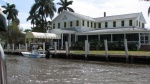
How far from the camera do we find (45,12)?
60.1 m

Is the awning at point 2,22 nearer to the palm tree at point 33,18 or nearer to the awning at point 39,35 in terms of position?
the awning at point 39,35

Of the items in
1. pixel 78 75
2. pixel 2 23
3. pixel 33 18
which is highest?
pixel 33 18

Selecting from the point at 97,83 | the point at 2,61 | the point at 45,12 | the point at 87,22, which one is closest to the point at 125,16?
the point at 87,22

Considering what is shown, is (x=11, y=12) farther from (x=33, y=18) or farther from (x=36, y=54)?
(x=36, y=54)

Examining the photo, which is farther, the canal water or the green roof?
the canal water

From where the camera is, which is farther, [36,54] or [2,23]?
[36,54]

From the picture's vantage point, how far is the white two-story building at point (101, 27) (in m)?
43.1

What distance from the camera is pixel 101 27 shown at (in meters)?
53.2

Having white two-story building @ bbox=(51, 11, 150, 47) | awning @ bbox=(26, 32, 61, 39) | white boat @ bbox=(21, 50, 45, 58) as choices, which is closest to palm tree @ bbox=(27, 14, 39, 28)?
white two-story building @ bbox=(51, 11, 150, 47)

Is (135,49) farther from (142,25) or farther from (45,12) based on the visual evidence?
(45,12)

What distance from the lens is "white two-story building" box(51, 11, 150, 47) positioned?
141ft

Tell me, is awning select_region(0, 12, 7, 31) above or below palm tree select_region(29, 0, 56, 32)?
below

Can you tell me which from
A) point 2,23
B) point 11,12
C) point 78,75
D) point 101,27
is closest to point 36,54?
point 78,75

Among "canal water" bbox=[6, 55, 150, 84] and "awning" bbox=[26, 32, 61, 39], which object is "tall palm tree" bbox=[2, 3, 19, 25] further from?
"canal water" bbox=[6, 55, 150, 84]
